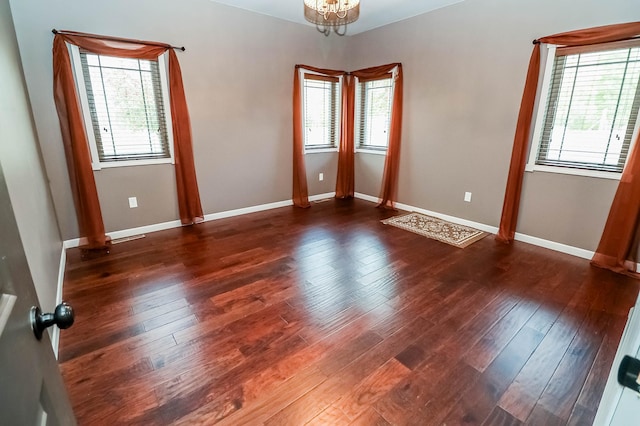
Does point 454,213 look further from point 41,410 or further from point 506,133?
point 41,410

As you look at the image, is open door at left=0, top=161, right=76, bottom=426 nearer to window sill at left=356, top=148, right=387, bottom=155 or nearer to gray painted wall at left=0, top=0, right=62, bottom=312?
gray painted wall at left=0, top=0, right=62, bottom=312

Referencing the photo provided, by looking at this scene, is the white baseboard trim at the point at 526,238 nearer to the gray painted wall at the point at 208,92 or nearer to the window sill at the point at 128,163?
the gray painted wall at the point at 208,92

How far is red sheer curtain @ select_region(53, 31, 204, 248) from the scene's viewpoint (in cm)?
287

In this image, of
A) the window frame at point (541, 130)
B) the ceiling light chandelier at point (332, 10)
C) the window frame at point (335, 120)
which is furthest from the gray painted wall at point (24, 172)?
the window frame at point (541, 130)

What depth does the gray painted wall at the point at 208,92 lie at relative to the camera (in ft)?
9.43

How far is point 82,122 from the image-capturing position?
304 cm

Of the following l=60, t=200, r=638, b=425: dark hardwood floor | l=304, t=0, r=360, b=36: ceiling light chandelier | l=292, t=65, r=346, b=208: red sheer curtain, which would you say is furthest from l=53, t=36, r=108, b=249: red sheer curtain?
l=292, t=65, r=346, b=208: red sheer curtain

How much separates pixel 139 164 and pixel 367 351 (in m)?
3.18

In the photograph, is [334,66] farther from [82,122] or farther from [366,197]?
[82,122]

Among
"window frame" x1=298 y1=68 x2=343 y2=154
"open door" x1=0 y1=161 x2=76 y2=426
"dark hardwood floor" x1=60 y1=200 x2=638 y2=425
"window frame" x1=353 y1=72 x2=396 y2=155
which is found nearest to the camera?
"open door" x1=0 y1=161 x2=76 y2=426

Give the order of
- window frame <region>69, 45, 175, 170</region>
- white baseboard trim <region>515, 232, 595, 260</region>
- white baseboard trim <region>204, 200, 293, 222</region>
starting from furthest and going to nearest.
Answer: white baseboard trim <region>204, 200, 293, 222</region> < white baseboard trim <region>515, 232, 595, 260</region> < window frame <region>69, 45, 175, 170</region>

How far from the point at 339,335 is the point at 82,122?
125 inches

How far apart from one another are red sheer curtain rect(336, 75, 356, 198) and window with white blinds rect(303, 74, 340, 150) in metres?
0.13

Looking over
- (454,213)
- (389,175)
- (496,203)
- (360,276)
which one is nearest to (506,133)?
(496,203)
